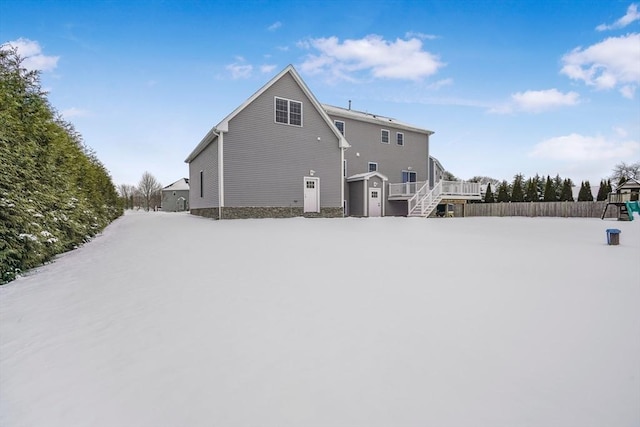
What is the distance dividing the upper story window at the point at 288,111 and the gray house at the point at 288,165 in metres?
0.05

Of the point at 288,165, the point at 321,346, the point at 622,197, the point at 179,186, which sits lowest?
the point at 321,346

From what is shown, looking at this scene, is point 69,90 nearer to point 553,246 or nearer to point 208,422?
point 208,422

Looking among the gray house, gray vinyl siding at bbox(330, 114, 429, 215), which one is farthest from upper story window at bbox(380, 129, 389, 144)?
the gray house

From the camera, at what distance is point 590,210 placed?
20.2 metres

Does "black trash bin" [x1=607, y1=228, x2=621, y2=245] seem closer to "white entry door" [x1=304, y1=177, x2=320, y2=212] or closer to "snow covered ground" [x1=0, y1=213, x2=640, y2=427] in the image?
"snow covered ground" [x1=0, y1=213, x2=640, y2=427]

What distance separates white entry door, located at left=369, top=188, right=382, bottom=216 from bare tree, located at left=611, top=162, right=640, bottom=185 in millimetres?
41556

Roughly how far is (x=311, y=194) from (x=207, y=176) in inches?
229

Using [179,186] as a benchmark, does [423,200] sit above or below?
below

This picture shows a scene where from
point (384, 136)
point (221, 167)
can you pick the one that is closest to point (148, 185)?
point (384, 136)

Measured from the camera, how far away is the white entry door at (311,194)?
15.9m

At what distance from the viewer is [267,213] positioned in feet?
48.3

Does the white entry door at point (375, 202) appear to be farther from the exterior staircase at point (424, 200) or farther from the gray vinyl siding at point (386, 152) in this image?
the exterior staircase at point (424, 200)

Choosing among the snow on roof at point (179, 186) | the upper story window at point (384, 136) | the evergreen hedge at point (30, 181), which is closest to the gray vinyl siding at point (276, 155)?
the upper story window at point (384, 136)

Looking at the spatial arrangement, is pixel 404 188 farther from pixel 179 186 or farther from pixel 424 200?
pixel 179 186
